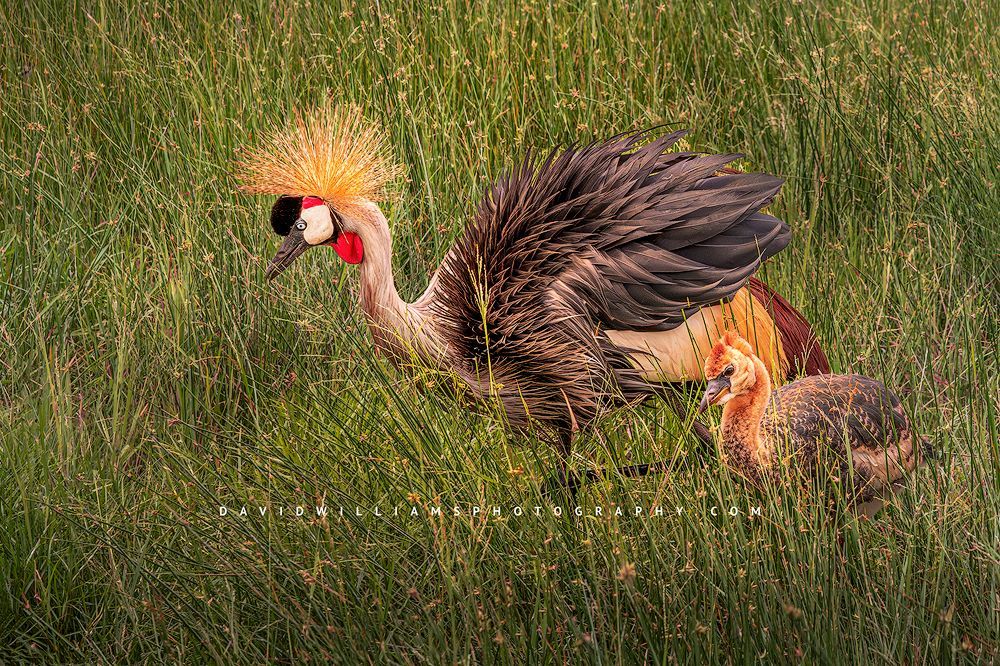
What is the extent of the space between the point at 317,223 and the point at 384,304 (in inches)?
11.1

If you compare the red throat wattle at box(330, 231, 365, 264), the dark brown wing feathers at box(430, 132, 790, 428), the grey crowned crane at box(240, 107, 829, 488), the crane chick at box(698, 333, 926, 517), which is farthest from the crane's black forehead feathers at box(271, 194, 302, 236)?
the crane chick at box(698, 333, 926, 517)

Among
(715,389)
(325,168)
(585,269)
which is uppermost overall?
(325,168)

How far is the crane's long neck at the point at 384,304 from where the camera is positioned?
304cm

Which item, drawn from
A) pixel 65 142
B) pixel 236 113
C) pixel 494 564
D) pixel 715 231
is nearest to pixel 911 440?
pixel 715 231

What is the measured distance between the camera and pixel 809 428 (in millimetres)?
2596

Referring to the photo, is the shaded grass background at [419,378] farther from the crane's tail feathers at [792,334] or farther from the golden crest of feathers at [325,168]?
the golden crest of feathers at [325,168]

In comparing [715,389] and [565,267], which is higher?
[565,267]

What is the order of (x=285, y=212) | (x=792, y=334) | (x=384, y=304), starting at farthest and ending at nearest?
1. (x=792, y=334)
2. (x=285, y=212)
3. (x=384, y=304)

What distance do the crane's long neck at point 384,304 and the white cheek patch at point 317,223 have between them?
8 cm

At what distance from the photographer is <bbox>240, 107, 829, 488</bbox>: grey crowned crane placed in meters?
3.03

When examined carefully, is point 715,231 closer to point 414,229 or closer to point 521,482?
point 521,482

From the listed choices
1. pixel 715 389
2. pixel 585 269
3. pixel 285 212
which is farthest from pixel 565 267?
pixel 285 212

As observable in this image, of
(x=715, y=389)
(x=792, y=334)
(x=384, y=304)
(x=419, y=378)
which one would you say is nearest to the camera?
(x=715, y=389)

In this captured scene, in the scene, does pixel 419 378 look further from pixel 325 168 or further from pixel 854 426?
pixel 854 426
